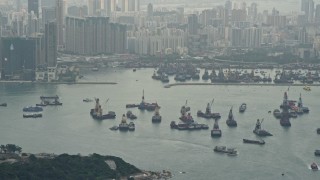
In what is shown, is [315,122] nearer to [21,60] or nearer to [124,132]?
[124,132]

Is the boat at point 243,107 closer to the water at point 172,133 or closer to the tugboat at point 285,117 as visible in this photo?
the water at point 172,133

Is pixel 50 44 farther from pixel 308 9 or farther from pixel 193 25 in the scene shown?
pixel 308 9

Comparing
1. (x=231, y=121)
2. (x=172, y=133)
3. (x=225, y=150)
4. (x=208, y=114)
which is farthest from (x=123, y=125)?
(x=225, y=150)

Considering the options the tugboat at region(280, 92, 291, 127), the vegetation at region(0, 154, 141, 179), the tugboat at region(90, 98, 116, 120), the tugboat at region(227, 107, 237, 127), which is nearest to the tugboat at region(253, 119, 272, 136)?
the tugboat at region(227, 107, 237, 127)

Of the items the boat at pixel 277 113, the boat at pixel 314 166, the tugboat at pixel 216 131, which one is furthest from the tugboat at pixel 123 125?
the boat at pixel 314 166

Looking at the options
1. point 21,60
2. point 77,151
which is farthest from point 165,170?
point 21,60

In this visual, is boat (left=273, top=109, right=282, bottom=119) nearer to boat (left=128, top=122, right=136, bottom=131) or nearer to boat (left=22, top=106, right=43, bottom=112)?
boat (left=128, top=122, right=136, bottom=131)
